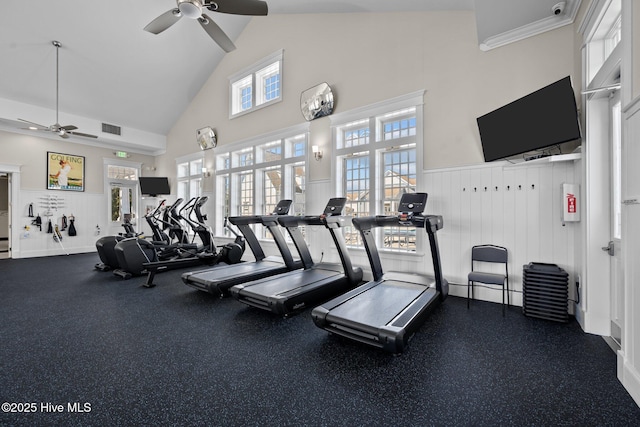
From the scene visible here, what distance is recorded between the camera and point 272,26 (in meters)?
6.73

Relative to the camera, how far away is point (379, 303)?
125 inches

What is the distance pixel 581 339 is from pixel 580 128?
2.24m

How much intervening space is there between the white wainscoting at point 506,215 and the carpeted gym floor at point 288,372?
0.71 m

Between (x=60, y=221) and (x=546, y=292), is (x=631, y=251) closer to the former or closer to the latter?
(x=546, y=292)

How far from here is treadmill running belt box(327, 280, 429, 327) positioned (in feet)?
9.00

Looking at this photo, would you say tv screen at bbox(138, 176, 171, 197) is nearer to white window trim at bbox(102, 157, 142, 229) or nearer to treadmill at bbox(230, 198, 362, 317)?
white window trim at bbox(102, 157, 142, 229)

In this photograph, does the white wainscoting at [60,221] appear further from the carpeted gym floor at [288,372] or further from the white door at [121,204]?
the carpeted gym floor at [288,372]

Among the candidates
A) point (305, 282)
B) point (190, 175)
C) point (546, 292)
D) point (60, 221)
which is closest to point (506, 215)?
point (546, 292)

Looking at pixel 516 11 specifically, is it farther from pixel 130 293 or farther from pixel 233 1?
pixel 130 293

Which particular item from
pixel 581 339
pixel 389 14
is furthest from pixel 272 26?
pixel 581 339

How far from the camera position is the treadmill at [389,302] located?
8.22ft

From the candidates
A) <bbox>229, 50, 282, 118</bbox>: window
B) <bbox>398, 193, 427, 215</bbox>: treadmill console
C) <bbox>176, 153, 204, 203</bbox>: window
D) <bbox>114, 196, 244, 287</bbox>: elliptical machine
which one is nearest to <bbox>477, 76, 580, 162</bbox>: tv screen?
<bbox>398, 193, 427, 215</bbox>: treadmill console

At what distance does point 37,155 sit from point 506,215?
38.6 feet

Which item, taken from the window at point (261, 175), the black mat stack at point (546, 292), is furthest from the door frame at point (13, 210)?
the black mat stack at point (546, 292)
